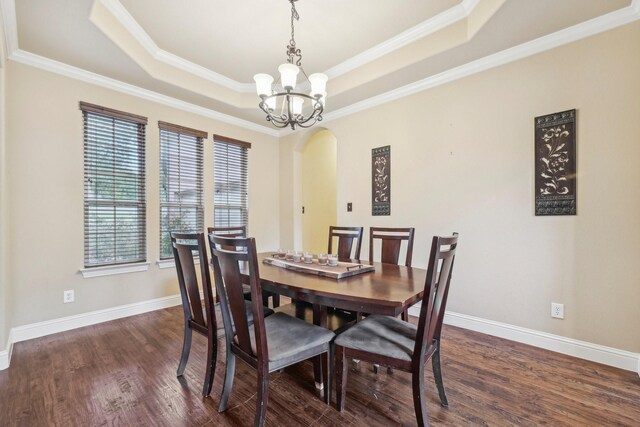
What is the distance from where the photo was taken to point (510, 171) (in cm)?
259

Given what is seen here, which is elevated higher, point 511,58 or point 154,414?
point 511,58

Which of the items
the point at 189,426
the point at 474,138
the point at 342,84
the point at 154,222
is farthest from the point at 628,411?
the point at 154,222

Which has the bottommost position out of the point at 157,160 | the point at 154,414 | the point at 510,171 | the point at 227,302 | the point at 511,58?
the point at 154,414

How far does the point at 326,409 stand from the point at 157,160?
322 centimetres

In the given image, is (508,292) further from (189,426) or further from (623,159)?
(189,426)

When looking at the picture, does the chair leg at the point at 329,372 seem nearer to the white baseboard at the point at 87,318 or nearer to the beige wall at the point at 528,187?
the beige wall at the point at 528,187

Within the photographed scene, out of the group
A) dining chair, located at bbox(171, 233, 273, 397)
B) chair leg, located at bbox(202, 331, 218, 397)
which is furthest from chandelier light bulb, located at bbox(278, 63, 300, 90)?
chair leg, located at bbox(202, 331, 218, 397)

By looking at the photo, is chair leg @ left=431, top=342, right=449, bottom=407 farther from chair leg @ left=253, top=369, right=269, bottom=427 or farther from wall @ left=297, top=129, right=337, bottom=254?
wall @ left=297, top=129, right=337, bottom=254

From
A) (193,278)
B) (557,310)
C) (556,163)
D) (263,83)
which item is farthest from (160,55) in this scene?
(557,310)

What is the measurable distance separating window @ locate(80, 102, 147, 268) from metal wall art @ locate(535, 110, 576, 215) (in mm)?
4083

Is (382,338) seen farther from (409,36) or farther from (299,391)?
(409,36)

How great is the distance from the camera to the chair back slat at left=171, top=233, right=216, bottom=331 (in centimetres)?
172

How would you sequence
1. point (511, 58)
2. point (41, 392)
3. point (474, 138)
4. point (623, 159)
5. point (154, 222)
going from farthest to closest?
point (154, 222), point (474, 138), point (511, 58), point (623, 159), point (41, 392)

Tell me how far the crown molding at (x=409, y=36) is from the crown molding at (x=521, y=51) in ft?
1.50
